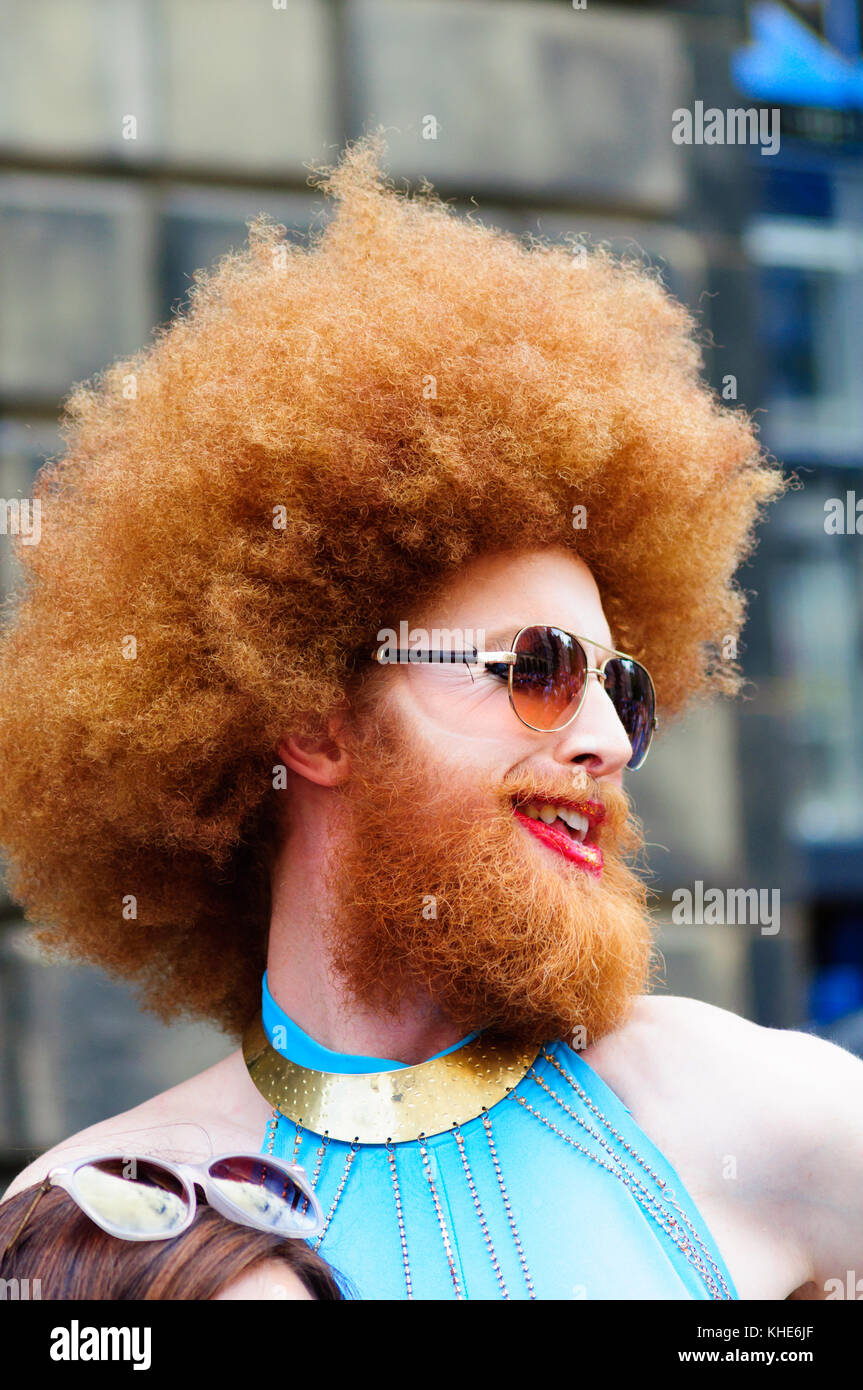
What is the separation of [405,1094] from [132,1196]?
Answer: 0.41 metres

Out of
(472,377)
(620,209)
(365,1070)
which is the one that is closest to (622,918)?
(365,1070)

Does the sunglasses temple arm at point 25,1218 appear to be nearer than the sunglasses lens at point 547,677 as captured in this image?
Yes

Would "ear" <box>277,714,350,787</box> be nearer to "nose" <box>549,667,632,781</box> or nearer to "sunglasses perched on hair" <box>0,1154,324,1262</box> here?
"nose" <box>549,667,632,781</box>

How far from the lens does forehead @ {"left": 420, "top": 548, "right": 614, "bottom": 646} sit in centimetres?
189

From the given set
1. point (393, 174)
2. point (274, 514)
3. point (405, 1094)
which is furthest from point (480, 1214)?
point (393, 174)

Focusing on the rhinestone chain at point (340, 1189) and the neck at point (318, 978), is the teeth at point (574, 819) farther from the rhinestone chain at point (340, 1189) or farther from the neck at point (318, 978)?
the rhinestone chain at point (340, 1189)

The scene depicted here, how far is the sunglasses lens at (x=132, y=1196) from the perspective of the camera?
5.28 feet

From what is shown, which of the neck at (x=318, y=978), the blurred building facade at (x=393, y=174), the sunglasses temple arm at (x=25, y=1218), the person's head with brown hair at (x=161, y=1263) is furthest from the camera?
the blurred building facade at (x=393, y=174)

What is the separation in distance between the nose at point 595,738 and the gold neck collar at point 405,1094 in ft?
1.43

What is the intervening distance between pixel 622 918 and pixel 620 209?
313cm

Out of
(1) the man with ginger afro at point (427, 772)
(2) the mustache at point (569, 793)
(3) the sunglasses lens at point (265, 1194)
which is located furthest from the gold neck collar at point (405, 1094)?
(2) the mustache at point (569, 793)

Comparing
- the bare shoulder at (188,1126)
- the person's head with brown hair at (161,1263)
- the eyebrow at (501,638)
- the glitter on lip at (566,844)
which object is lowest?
the person's head with brown hair at (161,1263)

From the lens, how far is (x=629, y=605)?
7.56 feet
